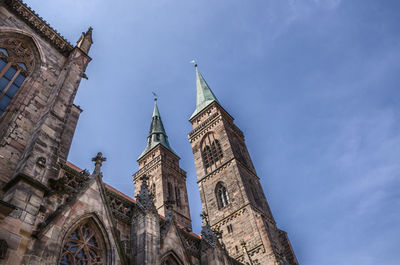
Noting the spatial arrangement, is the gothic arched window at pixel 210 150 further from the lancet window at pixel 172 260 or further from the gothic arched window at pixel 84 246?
the gothic arched window at pixel 84 246

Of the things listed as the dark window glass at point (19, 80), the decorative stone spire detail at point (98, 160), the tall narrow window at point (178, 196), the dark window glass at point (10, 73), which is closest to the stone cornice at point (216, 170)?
the tall narrow window at point (178, 196)

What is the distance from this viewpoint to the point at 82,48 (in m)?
13.0

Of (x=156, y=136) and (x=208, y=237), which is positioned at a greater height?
(x=156, y=136)

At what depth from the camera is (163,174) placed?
99.2ft

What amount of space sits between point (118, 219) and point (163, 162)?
72.2 ft

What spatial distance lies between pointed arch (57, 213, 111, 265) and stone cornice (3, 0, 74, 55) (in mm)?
7704

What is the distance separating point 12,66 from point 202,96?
90.7ft

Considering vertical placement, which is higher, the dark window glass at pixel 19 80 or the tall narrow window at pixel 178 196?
the tall narrow window at pixel 178 196

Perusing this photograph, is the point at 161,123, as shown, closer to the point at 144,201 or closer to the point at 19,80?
the point at 19,80

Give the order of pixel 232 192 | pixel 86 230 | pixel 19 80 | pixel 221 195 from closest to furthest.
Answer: pixel 86 230 → pixel 19 80 → pixel 232 192 → pixel 221 195

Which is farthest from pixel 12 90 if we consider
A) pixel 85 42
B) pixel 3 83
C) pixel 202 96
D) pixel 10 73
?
pixel 202 96

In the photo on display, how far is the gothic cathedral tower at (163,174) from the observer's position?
27.9 m

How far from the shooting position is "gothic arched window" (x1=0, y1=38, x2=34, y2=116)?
369 inches

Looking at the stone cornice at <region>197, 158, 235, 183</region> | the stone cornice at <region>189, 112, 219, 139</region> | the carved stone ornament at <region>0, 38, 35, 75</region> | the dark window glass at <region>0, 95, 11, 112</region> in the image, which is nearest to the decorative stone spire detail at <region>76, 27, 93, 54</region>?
the carved stone ornament at <region>0, 38, 35, 75</region>
